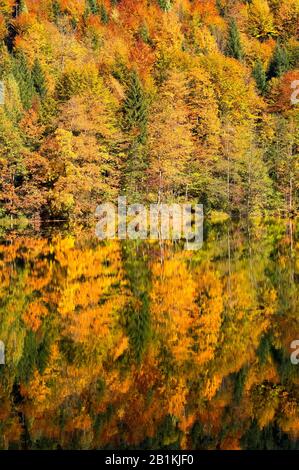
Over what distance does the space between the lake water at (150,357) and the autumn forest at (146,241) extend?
0.13 ft

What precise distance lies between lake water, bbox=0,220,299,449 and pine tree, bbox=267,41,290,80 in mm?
68009

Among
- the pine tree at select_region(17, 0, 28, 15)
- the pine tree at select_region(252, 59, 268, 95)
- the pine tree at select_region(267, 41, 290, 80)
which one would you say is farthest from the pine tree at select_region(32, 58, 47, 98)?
the pine tree at select_region(267, 41, 290, 80)

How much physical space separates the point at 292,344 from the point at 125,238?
84.0 feet

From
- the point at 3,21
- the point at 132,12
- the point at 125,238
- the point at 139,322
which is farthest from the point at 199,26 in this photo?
the point at 139,322

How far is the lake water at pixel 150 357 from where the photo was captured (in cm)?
860

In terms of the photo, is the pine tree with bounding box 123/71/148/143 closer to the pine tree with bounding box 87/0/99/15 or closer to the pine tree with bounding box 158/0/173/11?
the pine tree with bounding box 87/0/99/15

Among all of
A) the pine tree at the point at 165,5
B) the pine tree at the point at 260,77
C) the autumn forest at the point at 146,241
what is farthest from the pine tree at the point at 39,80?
the pine tree at the point at 165,5

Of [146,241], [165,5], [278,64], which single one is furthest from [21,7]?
[146,241]

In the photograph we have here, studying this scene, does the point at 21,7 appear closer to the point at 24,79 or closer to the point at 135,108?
the point at 24,79

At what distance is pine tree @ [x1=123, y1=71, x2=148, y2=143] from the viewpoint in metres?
58.5

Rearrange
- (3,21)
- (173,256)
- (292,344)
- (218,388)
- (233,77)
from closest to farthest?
(218,388), (292,344), (173,256), (233,77), (3,21)

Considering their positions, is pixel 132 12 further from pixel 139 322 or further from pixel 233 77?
pixel 139 322

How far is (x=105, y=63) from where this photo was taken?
72.8m
